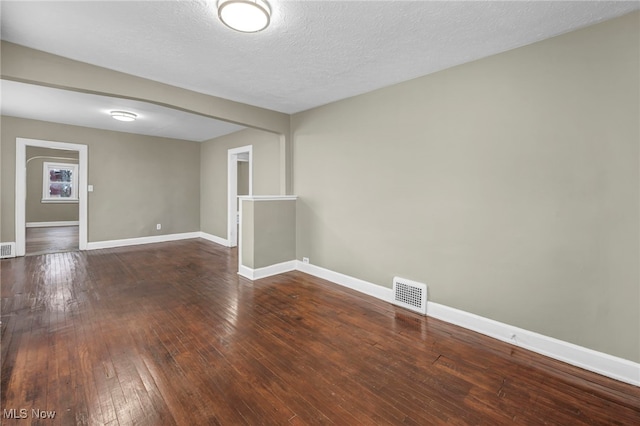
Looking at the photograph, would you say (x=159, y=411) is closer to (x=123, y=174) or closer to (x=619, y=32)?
(x=619, y=32)

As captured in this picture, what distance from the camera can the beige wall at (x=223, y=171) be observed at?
5.13 meters

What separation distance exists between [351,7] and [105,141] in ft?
20.7

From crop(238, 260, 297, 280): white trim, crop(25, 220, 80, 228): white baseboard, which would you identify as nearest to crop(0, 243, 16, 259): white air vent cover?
crop(238, 260, 297, 280): white trim

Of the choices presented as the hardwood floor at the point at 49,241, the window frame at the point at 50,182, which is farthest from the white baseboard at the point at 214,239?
the window frame at the point at 50,182

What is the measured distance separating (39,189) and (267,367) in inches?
448

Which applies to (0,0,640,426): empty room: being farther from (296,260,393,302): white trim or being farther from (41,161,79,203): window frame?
(41,161,79,203): window frame

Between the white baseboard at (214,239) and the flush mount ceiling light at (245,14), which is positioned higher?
the flush mount ceiling light at (245,14)

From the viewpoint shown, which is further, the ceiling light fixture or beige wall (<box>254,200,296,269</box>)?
the ceiling light fixture

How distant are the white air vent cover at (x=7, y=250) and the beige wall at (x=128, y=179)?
0.36ft

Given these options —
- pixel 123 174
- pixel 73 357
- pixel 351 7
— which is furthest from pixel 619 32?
pixel 123 174

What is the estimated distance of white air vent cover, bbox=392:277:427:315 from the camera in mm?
2949

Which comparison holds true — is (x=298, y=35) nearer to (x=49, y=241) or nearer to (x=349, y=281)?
(x=349, y=281)

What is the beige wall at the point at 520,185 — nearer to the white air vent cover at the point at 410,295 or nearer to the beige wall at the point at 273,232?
the white air vent cover at the point at 410,295

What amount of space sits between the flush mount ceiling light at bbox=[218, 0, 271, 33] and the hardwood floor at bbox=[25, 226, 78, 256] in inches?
248
